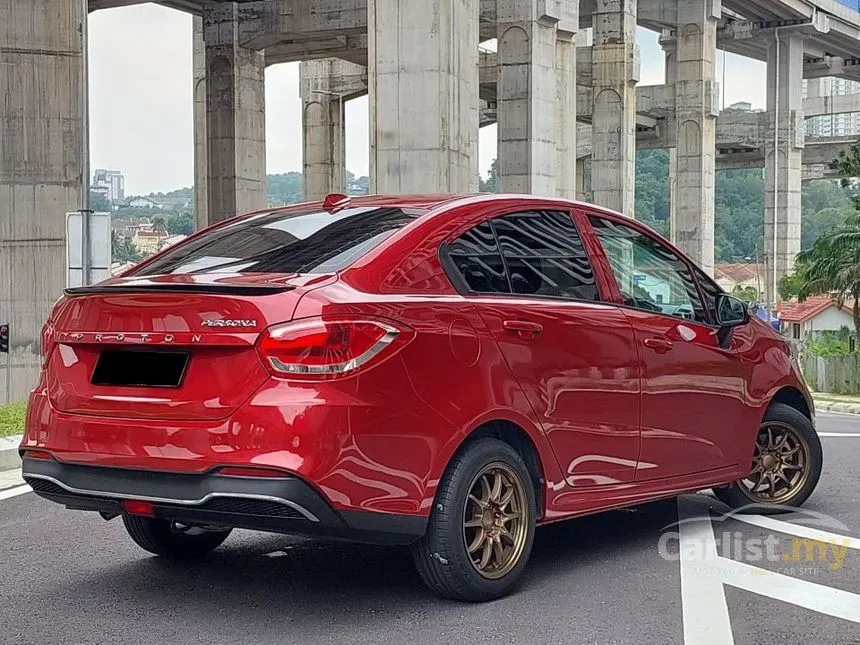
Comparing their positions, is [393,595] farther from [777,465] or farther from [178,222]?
[178,222]

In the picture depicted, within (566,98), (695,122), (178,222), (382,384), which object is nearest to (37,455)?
(382,384)

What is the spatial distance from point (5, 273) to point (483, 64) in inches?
1192

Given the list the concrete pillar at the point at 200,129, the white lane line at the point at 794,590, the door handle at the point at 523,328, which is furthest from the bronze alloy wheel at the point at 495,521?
the concrete pillar at the point at 200,129

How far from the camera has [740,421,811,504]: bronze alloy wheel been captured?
24.5 feet

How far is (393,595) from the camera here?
5.52 meters

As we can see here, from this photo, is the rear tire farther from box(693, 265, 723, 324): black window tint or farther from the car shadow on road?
box(693, 265, 723, 324): black window tint

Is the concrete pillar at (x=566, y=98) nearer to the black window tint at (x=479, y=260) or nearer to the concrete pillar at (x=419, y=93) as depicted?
the concrete pillar at (x=419, y=93)

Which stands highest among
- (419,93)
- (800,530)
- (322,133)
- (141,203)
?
(322,133)

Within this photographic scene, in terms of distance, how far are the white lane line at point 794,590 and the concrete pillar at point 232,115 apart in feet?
117

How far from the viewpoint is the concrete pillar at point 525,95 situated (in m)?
33.5

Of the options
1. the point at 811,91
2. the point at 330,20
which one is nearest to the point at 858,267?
the point at 330,20

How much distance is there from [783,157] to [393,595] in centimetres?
5206

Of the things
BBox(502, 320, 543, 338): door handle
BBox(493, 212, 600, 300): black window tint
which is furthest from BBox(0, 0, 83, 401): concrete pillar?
BBox(502, 320, 543, 338): door handle

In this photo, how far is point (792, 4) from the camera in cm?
5256
